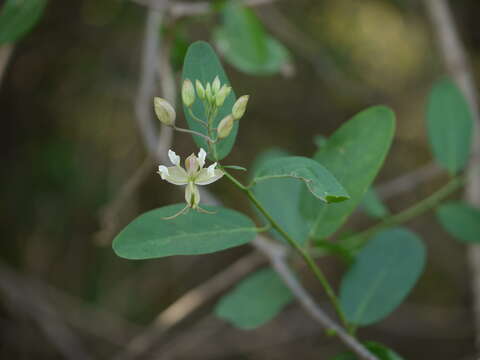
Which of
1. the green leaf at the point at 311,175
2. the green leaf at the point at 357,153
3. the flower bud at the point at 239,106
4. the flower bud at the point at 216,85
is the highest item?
the flower bud at the point at 216,85

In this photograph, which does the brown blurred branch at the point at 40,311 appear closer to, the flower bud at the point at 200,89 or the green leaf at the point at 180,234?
the green leaf at the point at 180,234

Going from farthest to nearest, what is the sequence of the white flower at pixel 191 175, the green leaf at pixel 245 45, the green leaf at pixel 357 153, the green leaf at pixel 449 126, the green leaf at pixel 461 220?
the green leaf at pixel 245 45, the green leaf at pixel 449 126, the green leaf at pixel 461 220, the green leaf at pixel 357 153, the white flower at pixel 191 175

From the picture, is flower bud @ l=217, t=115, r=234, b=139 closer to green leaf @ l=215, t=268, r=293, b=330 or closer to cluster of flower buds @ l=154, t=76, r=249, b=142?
cluster of flower buds @ l=154, t=76, r=249, b=142

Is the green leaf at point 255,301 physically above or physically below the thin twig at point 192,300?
above

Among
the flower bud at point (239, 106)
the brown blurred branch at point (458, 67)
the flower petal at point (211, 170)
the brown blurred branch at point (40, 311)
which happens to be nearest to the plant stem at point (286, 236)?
the flower petal at point (211, 170)

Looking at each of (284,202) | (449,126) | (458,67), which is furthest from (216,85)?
(458,67)

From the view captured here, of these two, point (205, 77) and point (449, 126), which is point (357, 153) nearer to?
point (205, 77)

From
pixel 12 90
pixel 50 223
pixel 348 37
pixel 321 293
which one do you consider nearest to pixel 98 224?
pixel 50 223

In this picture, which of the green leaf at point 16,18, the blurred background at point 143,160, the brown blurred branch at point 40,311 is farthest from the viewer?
the blurred background at point 143,160
